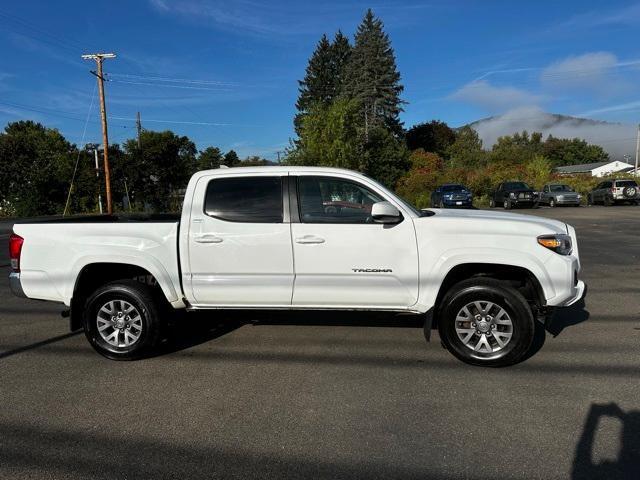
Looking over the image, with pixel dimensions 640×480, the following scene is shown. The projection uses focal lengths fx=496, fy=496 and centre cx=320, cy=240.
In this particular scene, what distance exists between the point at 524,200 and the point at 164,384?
29.7 metres

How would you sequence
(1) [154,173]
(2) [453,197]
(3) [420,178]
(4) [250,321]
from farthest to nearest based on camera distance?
(3) [420,178] → (1) [154,173] → (2) [453,197] → (4) [250,321]

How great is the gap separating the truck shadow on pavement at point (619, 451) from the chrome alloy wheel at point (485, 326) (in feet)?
3.23

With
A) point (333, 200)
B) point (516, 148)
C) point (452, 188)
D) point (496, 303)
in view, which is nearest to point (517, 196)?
point (452, 188)

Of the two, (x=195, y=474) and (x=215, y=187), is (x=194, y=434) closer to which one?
(x=195, y=474)

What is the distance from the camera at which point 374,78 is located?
67312 millimetres

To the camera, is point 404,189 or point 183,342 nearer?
point 183,342

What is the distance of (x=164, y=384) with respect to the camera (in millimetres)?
4461

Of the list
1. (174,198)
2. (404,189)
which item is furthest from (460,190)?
(174,198)

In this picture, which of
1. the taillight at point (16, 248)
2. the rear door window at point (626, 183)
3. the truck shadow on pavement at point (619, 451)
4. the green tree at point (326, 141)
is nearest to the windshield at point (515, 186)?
the rear door window at point (626, 183)

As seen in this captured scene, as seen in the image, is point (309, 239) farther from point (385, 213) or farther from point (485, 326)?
point (485, 326)

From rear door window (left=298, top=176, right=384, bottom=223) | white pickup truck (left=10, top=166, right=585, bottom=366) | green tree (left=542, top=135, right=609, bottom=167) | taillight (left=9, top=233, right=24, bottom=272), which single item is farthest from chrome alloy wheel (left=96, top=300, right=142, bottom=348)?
green tree (left=542, top=135, right=609, bottom=167)

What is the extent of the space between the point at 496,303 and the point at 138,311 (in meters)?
3.52

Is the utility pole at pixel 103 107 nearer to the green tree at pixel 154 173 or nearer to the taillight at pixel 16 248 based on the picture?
the green tree at pixel 154 173

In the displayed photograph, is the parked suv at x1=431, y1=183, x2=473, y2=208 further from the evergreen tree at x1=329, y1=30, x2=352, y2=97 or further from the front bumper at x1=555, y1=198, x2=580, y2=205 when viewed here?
the evergreen tree at x1=329, y1=30, x2=352, y2=97
